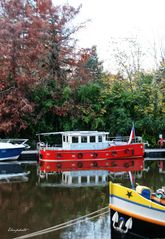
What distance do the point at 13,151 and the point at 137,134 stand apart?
11614mm

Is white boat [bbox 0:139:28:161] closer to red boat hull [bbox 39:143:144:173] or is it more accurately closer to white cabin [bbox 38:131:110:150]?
red boat hull [bbox 39:143:144:173]

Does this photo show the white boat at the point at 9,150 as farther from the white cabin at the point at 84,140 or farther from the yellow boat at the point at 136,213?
the yellow boat at the point at 136,213

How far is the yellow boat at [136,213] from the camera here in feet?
29.7

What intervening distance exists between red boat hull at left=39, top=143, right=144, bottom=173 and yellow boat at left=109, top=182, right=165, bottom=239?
12.6 m

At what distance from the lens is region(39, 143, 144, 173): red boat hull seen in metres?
23.0

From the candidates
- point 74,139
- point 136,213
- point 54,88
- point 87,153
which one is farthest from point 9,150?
point 136,213

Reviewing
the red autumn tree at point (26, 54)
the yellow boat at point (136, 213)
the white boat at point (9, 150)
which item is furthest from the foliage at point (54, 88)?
the yellow boat at point (136, 213)

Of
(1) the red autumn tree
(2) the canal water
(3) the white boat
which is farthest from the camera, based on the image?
(1) the red autumn tree

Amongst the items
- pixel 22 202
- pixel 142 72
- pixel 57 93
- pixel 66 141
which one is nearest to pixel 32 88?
pixel 57 93

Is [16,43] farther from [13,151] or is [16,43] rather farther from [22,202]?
[22,202]

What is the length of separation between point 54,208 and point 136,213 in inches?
182

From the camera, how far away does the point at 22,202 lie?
1412cm

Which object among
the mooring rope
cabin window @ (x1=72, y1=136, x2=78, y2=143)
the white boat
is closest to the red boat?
cabin window @ (x1=72, y1=136, x2=78, y2=143)

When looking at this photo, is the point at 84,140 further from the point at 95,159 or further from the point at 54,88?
the point at 54,88
